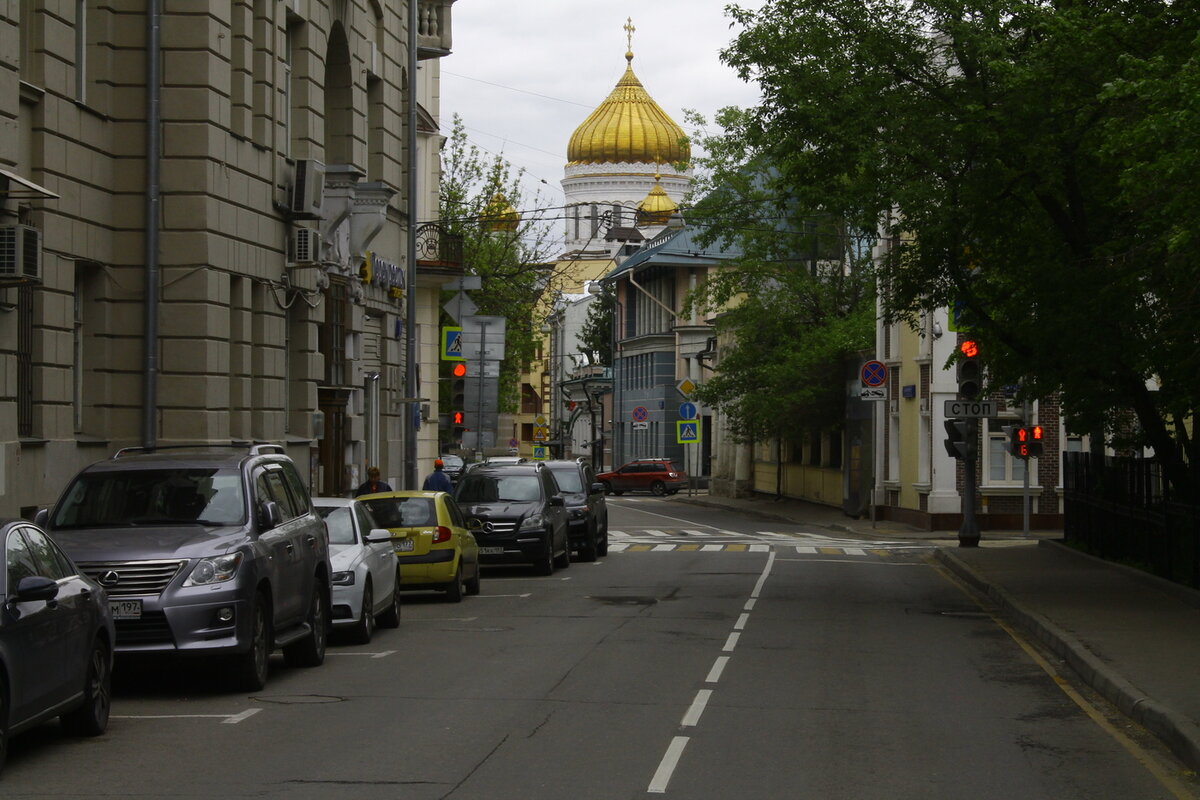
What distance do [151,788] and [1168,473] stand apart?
57.1ft

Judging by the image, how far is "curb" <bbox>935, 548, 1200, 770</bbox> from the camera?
10.6 meters

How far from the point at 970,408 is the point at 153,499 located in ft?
70.7

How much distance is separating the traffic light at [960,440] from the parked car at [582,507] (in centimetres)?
695

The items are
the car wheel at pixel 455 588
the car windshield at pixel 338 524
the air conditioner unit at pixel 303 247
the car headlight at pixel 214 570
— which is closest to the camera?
the car headlight at pixel 214 570

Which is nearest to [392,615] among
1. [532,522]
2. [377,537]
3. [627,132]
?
[377,537]

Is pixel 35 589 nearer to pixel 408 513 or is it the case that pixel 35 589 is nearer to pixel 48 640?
pixel 48 640

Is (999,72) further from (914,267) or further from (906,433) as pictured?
(906,433)

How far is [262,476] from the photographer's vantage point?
14195 mm

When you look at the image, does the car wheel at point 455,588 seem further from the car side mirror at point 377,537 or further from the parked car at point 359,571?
the car side mirror at point 377,537

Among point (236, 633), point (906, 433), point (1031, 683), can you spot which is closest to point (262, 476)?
point (236, 633)

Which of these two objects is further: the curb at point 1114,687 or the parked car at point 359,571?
the parked car at point 359,571

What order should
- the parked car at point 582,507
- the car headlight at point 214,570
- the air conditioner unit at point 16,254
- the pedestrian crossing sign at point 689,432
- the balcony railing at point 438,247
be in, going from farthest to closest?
1. the pedestrian crossing sign at point 689,432
2. the balcony railing at point 438,247
3. the parked car at point 582,507
4. the air conditioner unit at point 16,254
5. the car headlight at point 214,570

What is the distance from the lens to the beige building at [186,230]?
19.6 m

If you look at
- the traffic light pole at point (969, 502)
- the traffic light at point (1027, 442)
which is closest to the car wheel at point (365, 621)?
the traffic light pole at point (969, 502)
